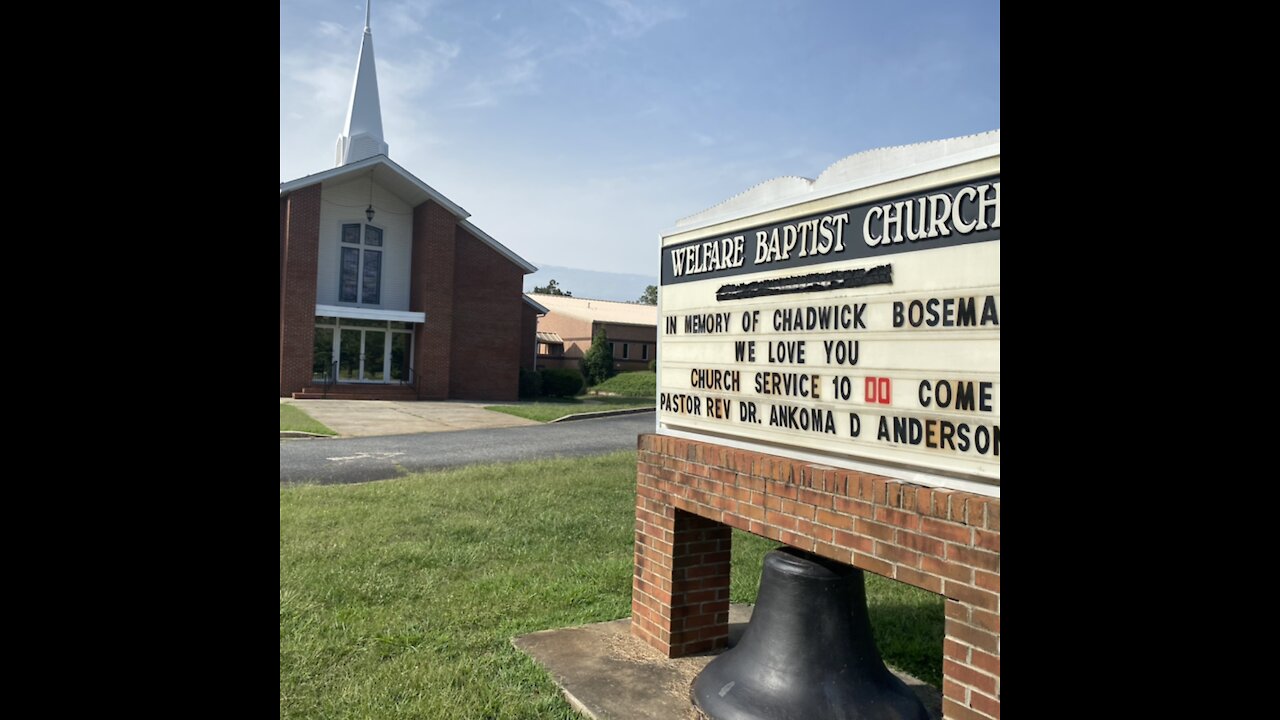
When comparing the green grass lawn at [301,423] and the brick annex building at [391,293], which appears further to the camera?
the brick annex building at [391,293]

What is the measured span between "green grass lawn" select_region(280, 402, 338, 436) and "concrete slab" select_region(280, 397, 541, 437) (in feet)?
0.90

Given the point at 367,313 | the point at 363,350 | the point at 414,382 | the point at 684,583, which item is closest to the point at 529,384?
the point at 414,382

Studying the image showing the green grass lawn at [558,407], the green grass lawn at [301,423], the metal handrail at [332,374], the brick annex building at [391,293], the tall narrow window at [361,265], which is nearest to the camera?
the green grass lawn at [301,423]

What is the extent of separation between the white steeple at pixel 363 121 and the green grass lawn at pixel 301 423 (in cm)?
1947

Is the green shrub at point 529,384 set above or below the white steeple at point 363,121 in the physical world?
below

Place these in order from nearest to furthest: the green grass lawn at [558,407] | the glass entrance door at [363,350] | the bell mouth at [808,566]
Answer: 1. the bell mouth at [808,566]
2. the green grass lawn at [558,407]
3. the glass entrance door at [363,350]

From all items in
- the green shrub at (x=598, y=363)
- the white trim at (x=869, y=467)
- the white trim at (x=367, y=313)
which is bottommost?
the white trim at (x=869, y=467)

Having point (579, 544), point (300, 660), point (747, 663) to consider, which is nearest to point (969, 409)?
point (747, 663)

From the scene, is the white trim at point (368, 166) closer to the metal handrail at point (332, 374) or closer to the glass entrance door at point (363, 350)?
the glass entrance door at point (363, 350)

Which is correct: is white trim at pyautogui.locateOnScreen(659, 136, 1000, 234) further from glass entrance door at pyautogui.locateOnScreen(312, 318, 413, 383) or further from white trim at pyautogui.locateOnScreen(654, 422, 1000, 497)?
glass entrance door at pyautogui.locateOnScreen(312, 318, 413, 383)

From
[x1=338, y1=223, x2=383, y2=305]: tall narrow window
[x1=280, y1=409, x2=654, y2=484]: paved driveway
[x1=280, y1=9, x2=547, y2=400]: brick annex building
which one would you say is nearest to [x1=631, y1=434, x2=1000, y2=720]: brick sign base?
[x1=280, y1=409, x2=654, y2=484]: paved driveway

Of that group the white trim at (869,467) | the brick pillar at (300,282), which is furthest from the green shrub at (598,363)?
the white trim at (869,467)

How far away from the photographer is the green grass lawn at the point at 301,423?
56.7ft
